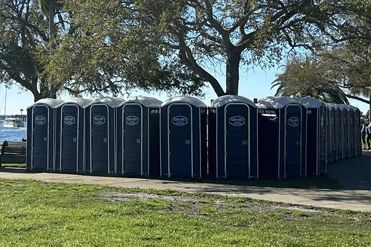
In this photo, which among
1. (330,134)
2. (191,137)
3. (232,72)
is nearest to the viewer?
(191,137)

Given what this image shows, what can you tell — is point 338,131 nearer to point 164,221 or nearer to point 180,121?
point 180,121

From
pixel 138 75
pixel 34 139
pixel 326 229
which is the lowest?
pixel 326 229

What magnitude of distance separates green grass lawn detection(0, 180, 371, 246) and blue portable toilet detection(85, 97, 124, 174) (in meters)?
4.93

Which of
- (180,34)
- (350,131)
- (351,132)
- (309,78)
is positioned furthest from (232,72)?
(309,78)

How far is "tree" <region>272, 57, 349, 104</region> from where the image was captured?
135 ft

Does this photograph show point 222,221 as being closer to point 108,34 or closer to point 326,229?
point 326,229

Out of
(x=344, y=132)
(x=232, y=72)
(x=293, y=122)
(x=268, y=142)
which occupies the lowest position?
(x=268, y=142)

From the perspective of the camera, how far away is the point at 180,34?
64.0 feet

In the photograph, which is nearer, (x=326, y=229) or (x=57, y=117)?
(x=326, y=229)

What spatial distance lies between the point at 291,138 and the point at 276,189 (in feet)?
9.25

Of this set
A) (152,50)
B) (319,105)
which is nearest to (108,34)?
(152,50)

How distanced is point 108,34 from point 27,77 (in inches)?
431

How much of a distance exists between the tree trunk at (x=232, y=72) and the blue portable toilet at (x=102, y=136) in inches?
172

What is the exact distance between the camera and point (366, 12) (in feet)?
57.5
